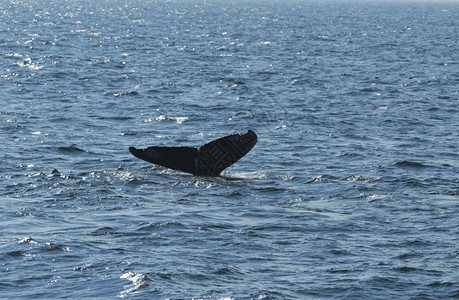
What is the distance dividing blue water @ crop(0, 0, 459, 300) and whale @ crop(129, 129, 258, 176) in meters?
0.42

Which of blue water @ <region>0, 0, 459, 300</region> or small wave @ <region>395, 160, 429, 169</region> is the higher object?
blue water @ <region>0, 0, 459, 300</region>

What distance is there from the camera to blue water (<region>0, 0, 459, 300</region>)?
18406 millimetres

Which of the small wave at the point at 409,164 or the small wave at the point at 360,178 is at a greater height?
the small wave at the point at 360,178

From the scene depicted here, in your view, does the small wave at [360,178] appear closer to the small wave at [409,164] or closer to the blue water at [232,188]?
the blue water at [232,188]

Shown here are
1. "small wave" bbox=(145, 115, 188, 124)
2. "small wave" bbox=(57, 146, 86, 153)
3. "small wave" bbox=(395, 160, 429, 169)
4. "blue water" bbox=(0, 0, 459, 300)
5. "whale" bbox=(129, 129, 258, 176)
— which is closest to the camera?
"blue water" bbox=(0, 0, 459, 300)

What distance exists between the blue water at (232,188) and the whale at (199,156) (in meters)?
0.42

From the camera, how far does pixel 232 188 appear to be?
86.8 feet

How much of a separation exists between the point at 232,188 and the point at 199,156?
1.92 metres

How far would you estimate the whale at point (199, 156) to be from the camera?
91.3 ft

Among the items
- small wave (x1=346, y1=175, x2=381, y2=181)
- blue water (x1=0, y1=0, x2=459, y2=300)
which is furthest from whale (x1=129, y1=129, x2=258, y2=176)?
small wave (x1=346, y1=175, x2=381, y2=181)

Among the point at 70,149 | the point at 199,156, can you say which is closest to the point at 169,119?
the point at 70,149

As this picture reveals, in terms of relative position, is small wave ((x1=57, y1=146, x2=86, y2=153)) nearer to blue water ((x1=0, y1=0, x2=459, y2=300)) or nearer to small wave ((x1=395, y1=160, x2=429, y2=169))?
blue water ((x1=0, y1=0, x2=459, y2=300))

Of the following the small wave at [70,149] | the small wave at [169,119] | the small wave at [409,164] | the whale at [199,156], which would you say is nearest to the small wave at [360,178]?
the small wave at [409,164]

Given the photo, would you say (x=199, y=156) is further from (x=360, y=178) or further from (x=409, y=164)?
(x=409, y=164)
